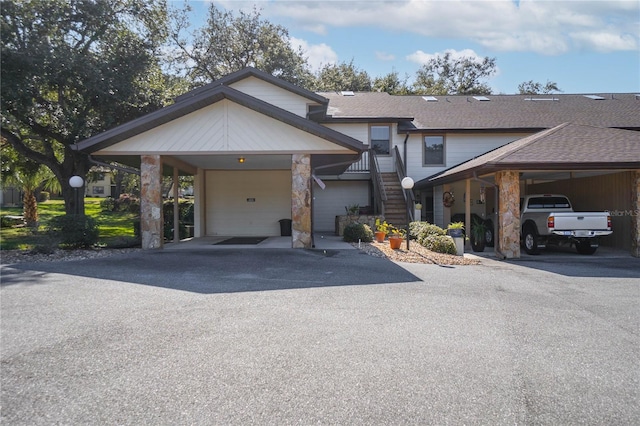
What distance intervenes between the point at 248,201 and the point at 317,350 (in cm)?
1438

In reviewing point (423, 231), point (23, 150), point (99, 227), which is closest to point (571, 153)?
point (423, 231)

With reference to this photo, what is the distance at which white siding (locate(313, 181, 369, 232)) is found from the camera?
2036 cm

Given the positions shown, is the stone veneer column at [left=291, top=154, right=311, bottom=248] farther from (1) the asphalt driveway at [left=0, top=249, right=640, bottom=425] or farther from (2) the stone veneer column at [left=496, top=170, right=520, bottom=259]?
(2) the stone veneer column at [left=496, top=170, right=520, bottom=259]

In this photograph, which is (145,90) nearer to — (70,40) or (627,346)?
(70,40)

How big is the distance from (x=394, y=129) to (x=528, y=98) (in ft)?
31.1

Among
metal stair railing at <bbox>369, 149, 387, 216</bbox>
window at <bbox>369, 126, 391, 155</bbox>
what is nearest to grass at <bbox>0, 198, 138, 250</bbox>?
metal stair railing at <bbox>369, 149, 387, 216</bbox>

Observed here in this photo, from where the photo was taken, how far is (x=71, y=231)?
12.8m

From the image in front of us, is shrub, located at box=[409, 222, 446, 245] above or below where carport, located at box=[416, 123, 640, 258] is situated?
below

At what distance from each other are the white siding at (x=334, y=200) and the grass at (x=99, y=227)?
8.19 m

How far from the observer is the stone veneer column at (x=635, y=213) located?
1235cm

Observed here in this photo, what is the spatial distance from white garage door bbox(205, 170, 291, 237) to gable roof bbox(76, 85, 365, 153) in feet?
20.4

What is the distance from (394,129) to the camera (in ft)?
66.6

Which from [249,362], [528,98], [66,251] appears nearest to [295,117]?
[66,251]

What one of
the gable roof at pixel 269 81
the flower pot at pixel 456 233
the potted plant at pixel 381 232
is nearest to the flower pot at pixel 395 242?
the flower pot at pixel 456 233
